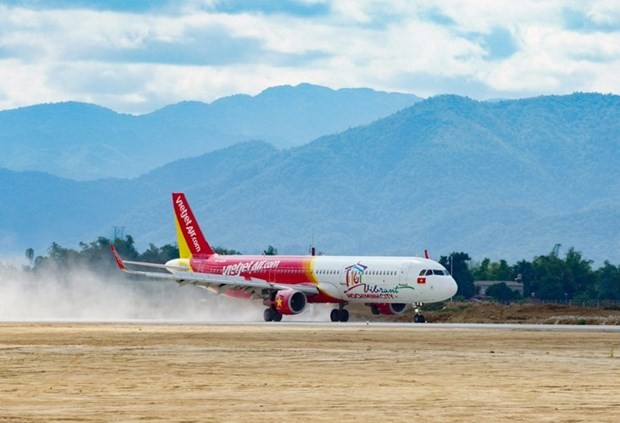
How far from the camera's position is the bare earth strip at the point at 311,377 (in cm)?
3550

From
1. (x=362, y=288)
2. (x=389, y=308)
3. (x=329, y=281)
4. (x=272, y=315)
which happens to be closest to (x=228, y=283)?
(x=272, y=315)

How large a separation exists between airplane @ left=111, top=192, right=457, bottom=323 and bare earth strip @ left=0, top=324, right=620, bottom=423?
65.7 feet

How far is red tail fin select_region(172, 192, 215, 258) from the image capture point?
364 ft

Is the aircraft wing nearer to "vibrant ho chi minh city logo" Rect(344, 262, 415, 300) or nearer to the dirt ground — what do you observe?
"vibrant ho chi minh city logo" Rect(344, 262, 415, 300)

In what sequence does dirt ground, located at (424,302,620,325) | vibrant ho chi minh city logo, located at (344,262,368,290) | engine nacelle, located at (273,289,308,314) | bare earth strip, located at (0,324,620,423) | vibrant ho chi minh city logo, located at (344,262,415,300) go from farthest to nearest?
engine nacelle, located at (273,289,308,314), vibrant ho chi minh city logo, located at (344,262,368,290), vibrant ho chi minh city logo, located at (344,262,415,300), dirt ground, located at (424,302,620,325), bare earth strip, located at (0,324,620,423)

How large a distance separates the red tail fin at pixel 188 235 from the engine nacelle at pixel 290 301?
14.8 m

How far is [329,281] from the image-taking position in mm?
97688

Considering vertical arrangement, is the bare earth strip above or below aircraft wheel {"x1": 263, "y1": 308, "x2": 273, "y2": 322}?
below

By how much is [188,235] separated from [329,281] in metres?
17.8

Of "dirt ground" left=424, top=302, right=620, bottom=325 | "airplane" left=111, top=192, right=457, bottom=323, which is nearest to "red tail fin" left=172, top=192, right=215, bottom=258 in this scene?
"airplane" left=111, top=192, right=457, bottom=323

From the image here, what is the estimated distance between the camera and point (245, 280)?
330 ft

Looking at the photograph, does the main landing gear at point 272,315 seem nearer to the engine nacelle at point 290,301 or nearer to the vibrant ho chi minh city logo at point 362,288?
the engine nacelle at point 290,301

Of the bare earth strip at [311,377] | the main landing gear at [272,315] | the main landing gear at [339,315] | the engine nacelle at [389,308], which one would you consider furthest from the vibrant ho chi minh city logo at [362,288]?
the bare earth strip at [311,377]

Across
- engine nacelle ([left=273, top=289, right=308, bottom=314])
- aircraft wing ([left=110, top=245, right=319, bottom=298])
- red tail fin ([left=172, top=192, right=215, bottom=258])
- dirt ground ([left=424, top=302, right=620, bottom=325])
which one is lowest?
dirt ground ([left=424, top=302, right=620, bottom=325])
